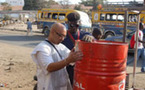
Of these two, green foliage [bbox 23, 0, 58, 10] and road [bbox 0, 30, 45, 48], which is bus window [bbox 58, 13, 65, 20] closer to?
road [bbox 0, 30, 45, 48]

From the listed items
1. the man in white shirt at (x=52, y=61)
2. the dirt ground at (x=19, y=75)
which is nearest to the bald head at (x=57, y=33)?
the man in white shirt at (x=52, y=61)

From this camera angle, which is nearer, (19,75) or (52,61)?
(52,61)

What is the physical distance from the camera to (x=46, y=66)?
2223 mm

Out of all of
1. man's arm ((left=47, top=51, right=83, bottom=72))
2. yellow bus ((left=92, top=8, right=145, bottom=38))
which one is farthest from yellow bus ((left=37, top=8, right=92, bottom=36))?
man's arm ((left=47, top=51, right=83, bottom=72))

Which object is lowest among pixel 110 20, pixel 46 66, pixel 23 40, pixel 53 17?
pixel 23 40

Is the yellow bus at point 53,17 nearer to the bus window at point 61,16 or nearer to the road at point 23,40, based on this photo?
the bus window at point 61,16

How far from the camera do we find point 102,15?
17078mm

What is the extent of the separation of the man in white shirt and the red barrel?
0.11 meters

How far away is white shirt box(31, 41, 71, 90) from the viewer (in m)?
2.24

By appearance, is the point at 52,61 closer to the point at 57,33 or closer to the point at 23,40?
the point at 57,33

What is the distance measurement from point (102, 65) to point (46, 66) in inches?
22.3

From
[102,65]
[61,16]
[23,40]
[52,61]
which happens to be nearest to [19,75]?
[52,61]

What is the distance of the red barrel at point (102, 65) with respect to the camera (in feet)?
6.68

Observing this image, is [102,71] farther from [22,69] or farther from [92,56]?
[22,69]
